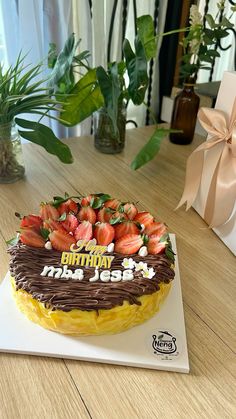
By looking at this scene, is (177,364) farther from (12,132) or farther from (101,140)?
(101,140)

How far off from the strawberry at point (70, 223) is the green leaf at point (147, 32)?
0.52 m

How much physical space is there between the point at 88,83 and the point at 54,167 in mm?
240

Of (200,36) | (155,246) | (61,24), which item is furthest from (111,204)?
(61,24)

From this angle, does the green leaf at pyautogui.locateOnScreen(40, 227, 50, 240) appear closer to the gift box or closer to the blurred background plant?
the gift box

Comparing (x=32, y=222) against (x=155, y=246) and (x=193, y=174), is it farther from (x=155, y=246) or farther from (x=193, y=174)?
(x=193, y=174)

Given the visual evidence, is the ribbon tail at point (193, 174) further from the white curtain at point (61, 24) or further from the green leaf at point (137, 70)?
the white curtain at point (61, 24)

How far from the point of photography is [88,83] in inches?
36.8

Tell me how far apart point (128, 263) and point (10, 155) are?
479 millimetres

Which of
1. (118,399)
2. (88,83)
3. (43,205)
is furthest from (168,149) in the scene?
(118,399)

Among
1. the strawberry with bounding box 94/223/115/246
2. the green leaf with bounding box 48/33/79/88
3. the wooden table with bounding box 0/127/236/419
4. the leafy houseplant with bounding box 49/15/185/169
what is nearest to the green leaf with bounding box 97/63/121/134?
the leafy houseplant with bounding box 49/15/185/169

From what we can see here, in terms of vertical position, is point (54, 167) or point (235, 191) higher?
point (235, 191)

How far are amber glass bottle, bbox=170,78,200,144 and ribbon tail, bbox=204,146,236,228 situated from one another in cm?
45

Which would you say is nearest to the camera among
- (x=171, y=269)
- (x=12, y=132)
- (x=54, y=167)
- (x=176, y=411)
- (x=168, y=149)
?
(x=176, y=411)

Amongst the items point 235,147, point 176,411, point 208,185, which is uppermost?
point 235,147
